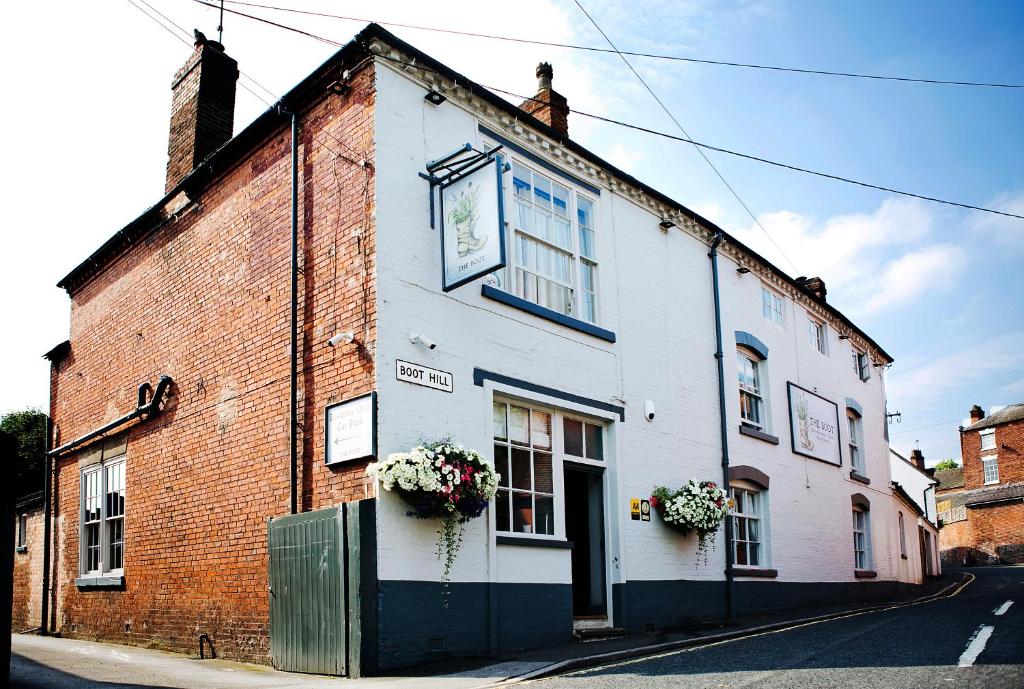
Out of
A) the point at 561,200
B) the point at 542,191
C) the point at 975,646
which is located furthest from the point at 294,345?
the point at 975,646

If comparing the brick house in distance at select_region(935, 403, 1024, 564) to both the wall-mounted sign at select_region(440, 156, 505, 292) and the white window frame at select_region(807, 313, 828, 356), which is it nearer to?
the white window frame at select_region(807, 313, 828, 356)

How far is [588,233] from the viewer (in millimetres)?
13562

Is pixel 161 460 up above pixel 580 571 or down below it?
above

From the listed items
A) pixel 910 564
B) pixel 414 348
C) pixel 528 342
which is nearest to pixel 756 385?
pixel 528 342

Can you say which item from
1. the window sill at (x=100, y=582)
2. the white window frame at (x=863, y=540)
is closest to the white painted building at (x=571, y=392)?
the white window frame at (x=863, y=540)

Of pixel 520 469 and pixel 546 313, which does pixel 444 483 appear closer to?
pixel 520 469

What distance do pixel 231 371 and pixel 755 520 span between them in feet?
32.7

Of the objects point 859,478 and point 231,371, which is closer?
point 231,371

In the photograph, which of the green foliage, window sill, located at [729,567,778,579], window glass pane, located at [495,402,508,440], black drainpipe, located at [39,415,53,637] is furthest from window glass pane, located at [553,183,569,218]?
the green foliage

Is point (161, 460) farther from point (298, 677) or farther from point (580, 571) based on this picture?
point (580, 571)

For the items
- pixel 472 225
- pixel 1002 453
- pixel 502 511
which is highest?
pixel 472 225

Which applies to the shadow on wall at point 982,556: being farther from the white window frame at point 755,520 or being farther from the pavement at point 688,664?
the pavement at point 688,664

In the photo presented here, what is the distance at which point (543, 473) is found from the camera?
11.8 meters

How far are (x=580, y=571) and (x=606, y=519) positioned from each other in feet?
3.10
